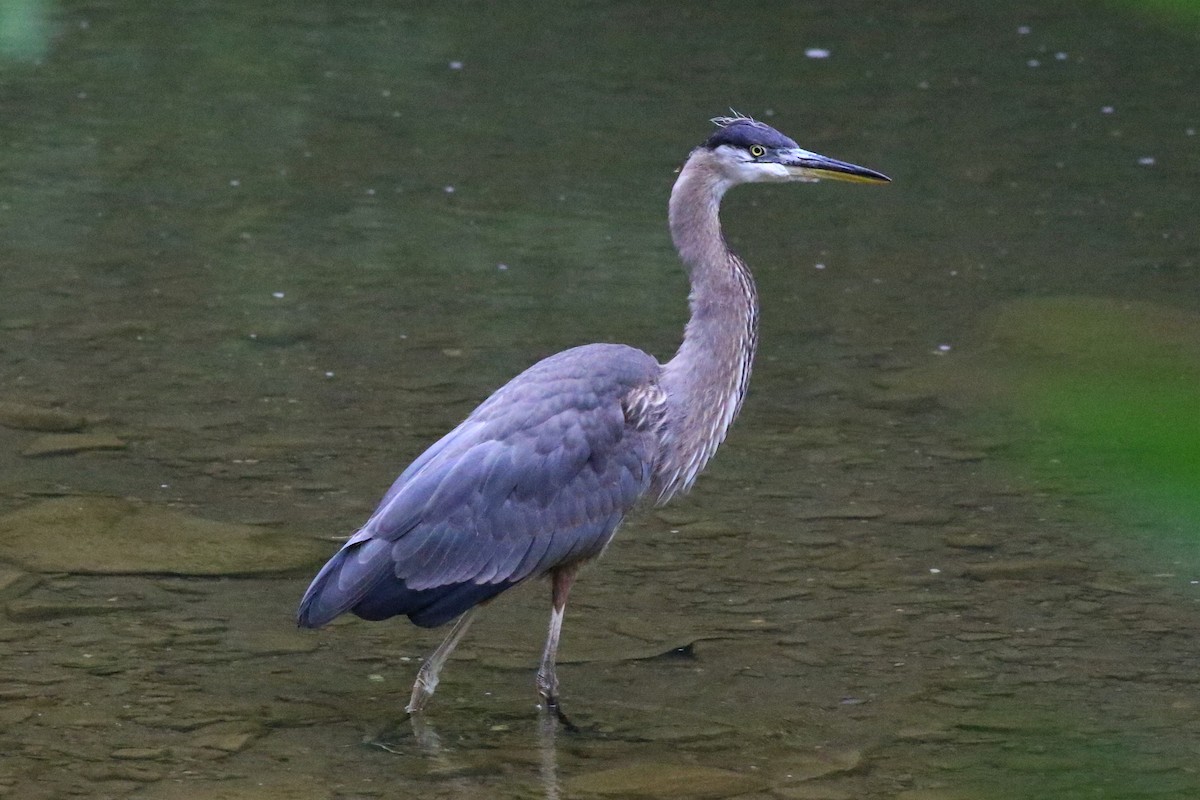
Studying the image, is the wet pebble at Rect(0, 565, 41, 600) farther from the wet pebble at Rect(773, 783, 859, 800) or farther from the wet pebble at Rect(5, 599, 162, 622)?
the wet pebble at Rect(773, 783, 859, 800)

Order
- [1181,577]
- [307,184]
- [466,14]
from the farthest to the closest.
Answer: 1. [466,14]
2. [307,184]
3. [1181,577]

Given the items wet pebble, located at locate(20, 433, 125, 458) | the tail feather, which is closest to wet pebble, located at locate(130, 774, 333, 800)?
the tail feather

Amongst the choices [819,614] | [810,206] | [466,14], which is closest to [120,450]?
[819,614]

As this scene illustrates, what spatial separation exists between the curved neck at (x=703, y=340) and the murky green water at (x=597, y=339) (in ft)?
2.11

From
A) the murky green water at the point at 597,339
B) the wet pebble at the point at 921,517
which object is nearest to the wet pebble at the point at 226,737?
the murky green water at the point at 597,339

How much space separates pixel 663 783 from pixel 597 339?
11.8ft

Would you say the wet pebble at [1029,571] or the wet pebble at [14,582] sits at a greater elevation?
the wet pebble at [14,582]

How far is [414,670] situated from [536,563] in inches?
23.9

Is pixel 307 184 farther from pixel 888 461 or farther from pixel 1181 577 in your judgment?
pixel 1181 577

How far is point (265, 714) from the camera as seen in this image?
4.34m

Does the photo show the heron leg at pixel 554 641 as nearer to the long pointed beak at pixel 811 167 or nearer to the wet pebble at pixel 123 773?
the wet pebble at pixel 123 773

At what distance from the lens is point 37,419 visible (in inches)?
246

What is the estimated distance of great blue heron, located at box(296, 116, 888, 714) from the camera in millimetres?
4180

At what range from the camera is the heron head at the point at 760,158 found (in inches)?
189
